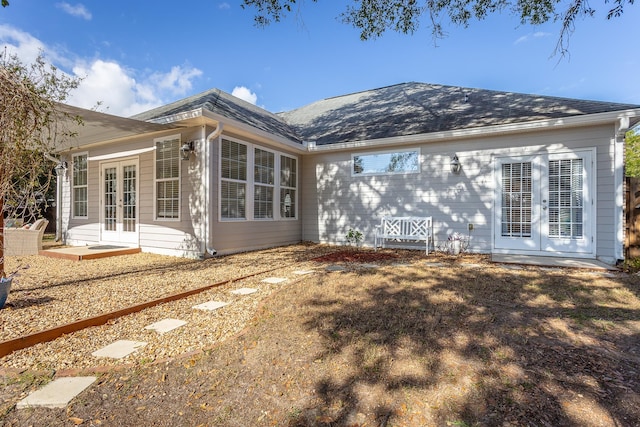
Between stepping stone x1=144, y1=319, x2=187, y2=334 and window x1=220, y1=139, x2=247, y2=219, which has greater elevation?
window x1=220, y1=139, x2=247, y2=219

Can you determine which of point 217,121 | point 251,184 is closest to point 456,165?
point 251,184

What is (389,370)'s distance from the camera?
199 centimetres

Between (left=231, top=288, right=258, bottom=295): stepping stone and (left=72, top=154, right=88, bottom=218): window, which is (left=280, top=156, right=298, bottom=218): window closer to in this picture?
(left=231, top=288, right=258, bottom=295): stepping stone

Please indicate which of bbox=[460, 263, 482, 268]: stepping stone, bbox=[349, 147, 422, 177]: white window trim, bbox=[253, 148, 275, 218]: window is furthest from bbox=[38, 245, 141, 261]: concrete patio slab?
bbox=[460, 263, 482, 268]: stepping stone

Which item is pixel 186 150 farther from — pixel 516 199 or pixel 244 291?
pixel 516 199

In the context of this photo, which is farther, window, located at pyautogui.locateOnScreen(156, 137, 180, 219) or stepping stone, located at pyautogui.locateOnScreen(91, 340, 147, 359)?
window, located at pyautogui.locateOnScreen(156, 137, 180, 219)

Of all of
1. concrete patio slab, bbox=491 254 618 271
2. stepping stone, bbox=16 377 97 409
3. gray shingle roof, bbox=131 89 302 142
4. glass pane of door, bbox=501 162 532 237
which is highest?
gray shingle roof, bbox=131 89 302 142

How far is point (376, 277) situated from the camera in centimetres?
418

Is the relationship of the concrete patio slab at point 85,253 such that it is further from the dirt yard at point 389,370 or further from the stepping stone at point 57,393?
the stepping stone at point 57,393

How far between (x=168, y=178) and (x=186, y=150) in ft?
3.17

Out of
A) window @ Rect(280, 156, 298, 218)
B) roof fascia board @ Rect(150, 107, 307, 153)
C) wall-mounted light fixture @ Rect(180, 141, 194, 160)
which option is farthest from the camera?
window @ Rect(280, 156, 298, 218)

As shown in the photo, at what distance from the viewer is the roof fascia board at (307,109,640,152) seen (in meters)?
5.57

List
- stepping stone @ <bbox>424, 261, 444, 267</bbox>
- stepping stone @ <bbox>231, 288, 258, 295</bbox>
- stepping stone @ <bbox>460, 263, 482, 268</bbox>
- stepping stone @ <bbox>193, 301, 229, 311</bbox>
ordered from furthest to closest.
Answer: stepping stone @ <bbox>424, 261, 444, 267</bbox>
stepping stone @ <bbox>460, 263, 482, 268</bbox>
stepping stone @ <bbox>231, 288, 258, 295</bbox>
stepping stone @ <bbox>193, 301, 229, 311</bbox>

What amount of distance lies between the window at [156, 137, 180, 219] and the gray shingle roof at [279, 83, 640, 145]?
3697mm
